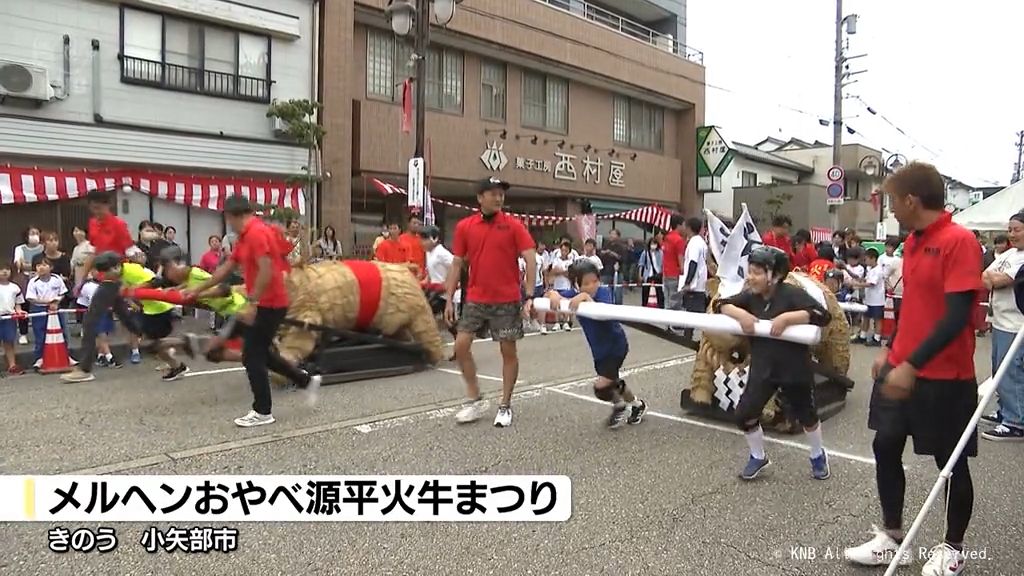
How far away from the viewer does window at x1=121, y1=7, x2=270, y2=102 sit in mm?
13586

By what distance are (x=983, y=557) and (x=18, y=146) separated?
1391cm

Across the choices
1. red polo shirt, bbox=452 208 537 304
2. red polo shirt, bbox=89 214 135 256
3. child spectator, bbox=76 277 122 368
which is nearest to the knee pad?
red polo shirt, bbox=452 208 537 304

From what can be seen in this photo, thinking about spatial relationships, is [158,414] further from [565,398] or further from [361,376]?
[565,398]

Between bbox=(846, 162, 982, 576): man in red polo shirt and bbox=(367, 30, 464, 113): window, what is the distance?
1479 centimetres

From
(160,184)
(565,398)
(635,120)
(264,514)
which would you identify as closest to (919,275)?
(264,514)

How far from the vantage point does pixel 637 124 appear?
2586 cm

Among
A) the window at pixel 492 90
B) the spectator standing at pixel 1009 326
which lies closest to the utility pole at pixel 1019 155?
the window at pixel 492 90

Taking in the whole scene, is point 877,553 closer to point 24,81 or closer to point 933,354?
point 933,354

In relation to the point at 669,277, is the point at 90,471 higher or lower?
lower

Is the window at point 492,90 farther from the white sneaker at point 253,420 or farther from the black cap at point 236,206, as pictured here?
the white sneaker at point 253,420

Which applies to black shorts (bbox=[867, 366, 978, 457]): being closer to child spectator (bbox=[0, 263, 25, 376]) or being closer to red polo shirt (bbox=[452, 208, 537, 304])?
red polo shirt (bbox=[452, 208, 537, 304])

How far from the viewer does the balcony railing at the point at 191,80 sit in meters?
13.5

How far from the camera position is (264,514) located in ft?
12.7

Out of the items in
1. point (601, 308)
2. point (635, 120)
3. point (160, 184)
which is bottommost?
point (601, 308)
